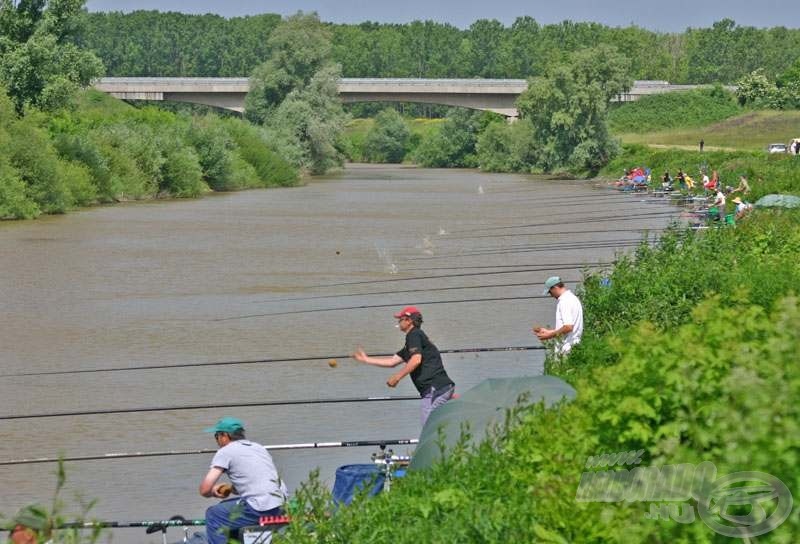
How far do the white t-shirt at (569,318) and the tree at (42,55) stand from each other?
44.8 m

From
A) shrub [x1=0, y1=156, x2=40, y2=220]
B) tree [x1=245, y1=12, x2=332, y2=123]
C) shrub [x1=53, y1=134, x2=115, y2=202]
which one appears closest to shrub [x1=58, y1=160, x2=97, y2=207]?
shrub [x1=53, y1=134, x2=115, y2=202]

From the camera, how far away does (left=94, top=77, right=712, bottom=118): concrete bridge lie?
339ft

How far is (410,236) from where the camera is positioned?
141 ft

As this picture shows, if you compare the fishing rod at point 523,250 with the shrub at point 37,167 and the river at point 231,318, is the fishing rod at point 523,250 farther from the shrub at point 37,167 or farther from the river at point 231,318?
the shrub at point 37,167

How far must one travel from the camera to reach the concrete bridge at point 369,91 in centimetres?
10344

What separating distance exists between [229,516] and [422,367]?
3538mm

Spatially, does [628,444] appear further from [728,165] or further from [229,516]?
[728,165]

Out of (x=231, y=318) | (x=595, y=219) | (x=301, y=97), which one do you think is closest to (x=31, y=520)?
(x=231, y=318)

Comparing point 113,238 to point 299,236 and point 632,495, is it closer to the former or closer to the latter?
point 299,236

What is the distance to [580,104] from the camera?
83.3 m

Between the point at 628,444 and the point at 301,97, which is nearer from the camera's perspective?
the point at 628,444

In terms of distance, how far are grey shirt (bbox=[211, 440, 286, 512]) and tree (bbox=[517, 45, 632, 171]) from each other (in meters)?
73.3

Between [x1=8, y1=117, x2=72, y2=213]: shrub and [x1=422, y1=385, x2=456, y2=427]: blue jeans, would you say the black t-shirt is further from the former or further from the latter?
[x1=8, y1=117, x2=72, y2=213]: shrub

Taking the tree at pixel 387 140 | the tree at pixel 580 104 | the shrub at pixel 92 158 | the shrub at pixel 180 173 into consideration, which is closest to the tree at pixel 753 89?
the tree at pixel 580 104
